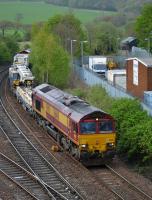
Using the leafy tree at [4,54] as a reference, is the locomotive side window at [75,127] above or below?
above

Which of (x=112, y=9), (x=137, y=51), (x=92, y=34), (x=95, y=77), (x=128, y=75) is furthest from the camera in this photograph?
(x=112, y=9)

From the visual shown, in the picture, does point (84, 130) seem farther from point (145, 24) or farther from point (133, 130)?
point (145, 24)

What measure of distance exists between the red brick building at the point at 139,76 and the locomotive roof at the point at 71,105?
729cm

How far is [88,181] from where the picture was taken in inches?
995

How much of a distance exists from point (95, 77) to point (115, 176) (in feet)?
88.5

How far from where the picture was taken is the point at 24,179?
83.5ft

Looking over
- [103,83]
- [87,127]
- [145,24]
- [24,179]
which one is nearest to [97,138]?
[87,127]

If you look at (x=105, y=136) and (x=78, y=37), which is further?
(x=78, y=37)

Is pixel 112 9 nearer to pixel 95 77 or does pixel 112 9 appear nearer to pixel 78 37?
pixel 78 37

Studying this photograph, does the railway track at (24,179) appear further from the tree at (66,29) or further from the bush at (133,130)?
the tree at (66,29)

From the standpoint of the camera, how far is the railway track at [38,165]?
23.4 meters

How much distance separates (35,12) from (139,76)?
12451cm

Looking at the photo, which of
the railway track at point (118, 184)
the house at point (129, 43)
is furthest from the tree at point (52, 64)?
the house at point (129, 43)

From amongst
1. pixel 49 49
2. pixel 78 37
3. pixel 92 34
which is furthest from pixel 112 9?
pixel 49 49
